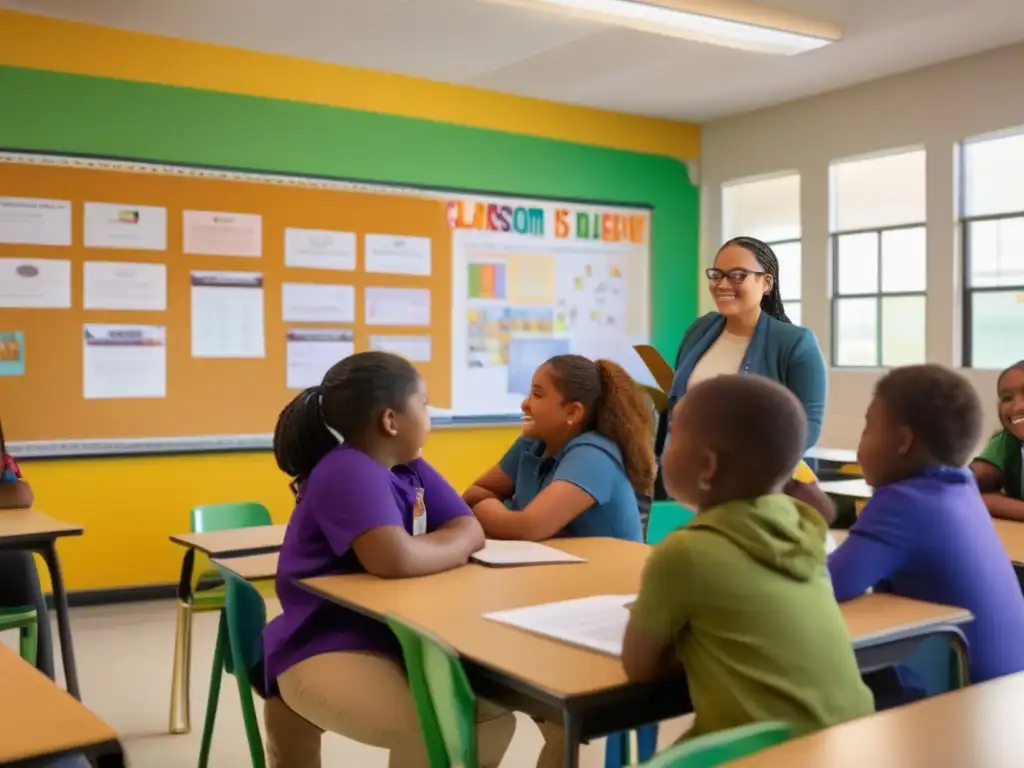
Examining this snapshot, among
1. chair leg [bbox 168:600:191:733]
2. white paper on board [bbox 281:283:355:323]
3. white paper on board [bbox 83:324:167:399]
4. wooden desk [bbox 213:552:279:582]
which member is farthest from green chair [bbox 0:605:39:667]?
white paper on board [bbox 281:283:355:323]

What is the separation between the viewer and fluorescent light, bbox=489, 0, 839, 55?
15.3ft

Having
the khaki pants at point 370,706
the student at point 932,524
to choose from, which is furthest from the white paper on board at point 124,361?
the student at point 932,524

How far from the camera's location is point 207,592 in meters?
3.36

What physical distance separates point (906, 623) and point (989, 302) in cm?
447

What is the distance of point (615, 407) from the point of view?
8.91 feet

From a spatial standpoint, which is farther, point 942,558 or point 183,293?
point 183,293

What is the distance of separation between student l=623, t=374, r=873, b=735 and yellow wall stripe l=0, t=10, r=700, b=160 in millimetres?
4520

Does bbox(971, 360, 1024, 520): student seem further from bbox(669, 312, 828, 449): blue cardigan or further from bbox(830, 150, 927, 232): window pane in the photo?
bbox(830, 150, 927, 232): window pane

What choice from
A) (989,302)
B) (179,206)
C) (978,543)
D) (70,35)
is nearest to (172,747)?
(978,543)

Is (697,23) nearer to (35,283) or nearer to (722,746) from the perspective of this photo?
(35,283)

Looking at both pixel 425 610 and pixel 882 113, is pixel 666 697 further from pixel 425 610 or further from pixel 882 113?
pixel 882 113

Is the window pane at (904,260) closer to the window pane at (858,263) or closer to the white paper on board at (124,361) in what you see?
the window pane at (858,263)

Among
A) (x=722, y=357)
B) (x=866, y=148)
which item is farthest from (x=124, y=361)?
(x=866, y=148)

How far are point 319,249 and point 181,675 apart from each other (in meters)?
2.86
